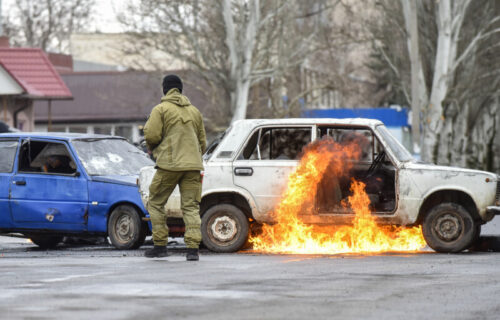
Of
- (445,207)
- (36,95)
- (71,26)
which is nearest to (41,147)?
(445,207)

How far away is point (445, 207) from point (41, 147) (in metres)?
5.22

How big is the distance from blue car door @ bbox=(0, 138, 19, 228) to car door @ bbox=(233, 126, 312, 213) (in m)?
3.14

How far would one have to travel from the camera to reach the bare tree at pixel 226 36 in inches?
1313

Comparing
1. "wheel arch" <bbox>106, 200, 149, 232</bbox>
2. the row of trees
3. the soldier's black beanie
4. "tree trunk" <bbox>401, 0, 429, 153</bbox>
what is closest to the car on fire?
"wheel arch" <bbox>106, 200, 149, 232</bbox>

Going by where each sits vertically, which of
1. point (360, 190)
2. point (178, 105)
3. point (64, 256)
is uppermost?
point (178, 105)

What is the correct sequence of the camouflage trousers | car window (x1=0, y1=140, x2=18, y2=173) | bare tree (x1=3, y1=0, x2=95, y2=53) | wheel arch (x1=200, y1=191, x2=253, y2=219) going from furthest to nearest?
bare tree (x1=3, y1=0, x2=95, y2=53)
car window (x1=0, y1=140, x2=18, y2=173)
wheel arch (x1=200, y1=191, x2=253, y2=219)
the camouflage trousers

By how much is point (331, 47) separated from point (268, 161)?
85.4ft

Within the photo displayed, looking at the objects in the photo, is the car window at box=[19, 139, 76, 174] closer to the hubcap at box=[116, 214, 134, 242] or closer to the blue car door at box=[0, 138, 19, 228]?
the blue car door at box=[0, 138, 19, 228]

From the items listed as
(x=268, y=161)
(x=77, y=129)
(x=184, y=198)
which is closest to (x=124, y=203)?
(x=268, y=161)

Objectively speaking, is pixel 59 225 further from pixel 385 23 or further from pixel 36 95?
pixel 385 23

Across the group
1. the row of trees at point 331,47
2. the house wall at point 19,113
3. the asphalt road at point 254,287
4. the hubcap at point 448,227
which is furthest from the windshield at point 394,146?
the house wall at point 19,113

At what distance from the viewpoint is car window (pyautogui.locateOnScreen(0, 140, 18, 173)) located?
13.5 metres

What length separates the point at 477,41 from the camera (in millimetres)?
36906

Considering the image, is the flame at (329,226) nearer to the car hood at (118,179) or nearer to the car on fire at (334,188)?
the car on fire at (334,188)
